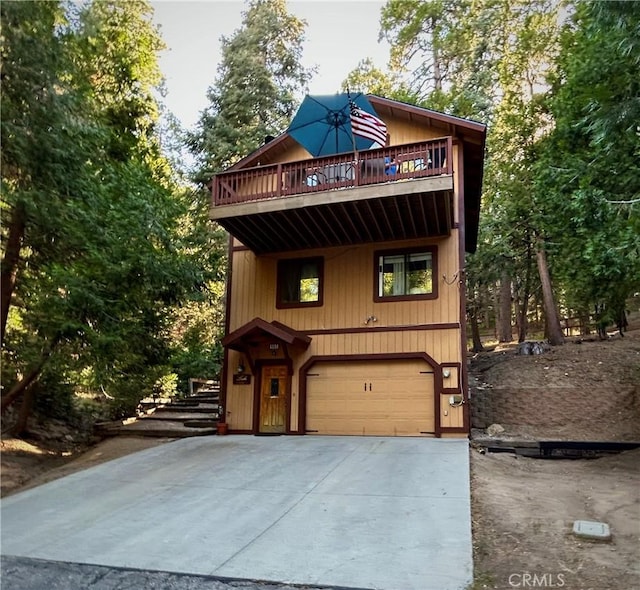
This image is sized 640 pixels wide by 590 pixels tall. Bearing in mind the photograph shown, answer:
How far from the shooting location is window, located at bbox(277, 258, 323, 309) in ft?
42.2

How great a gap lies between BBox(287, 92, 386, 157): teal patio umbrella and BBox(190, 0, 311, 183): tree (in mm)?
7906

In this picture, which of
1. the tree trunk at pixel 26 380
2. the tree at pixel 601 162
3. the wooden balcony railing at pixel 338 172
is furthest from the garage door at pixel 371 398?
the tree trunk at pixel 26 380

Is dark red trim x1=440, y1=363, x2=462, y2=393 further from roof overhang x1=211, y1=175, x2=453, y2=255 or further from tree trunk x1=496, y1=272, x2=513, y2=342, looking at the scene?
tree trunk x1=496, y1=272, x2=513, y2=342

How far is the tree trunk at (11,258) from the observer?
25.3 feet

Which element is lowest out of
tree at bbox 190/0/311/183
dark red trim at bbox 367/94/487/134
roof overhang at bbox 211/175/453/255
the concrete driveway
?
the concrete driveway

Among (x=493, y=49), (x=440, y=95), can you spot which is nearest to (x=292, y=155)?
(x=440, y=95)

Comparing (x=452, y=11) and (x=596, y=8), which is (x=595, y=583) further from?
(x=452, y=11)

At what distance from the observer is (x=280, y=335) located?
39.1 ft

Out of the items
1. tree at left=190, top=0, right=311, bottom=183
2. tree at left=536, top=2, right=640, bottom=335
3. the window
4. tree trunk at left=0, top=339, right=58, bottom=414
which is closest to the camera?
tree at left=536, top=2, right=640, bottom=335

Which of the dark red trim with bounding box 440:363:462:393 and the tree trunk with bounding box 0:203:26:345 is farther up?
the tree trunk with bounding box 0:203:26:345

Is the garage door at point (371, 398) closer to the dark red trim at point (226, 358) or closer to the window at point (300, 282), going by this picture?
the window at point (300, 282)

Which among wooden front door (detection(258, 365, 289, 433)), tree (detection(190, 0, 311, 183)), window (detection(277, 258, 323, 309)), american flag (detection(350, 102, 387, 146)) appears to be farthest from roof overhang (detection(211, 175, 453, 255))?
tree (detection(190, 0, 311, 183))

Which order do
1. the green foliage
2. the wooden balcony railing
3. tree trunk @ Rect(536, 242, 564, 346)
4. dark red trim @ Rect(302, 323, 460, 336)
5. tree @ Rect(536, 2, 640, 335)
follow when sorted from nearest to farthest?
the green foliage → tree @ Rect(536, 2, 640, 335) → the wooden balcony railing → dark red trim @ Rect(302, 323, 460, 336) → tree trunk @ Rect(536, 242, 564, 346)

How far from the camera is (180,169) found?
2128 centimetres
